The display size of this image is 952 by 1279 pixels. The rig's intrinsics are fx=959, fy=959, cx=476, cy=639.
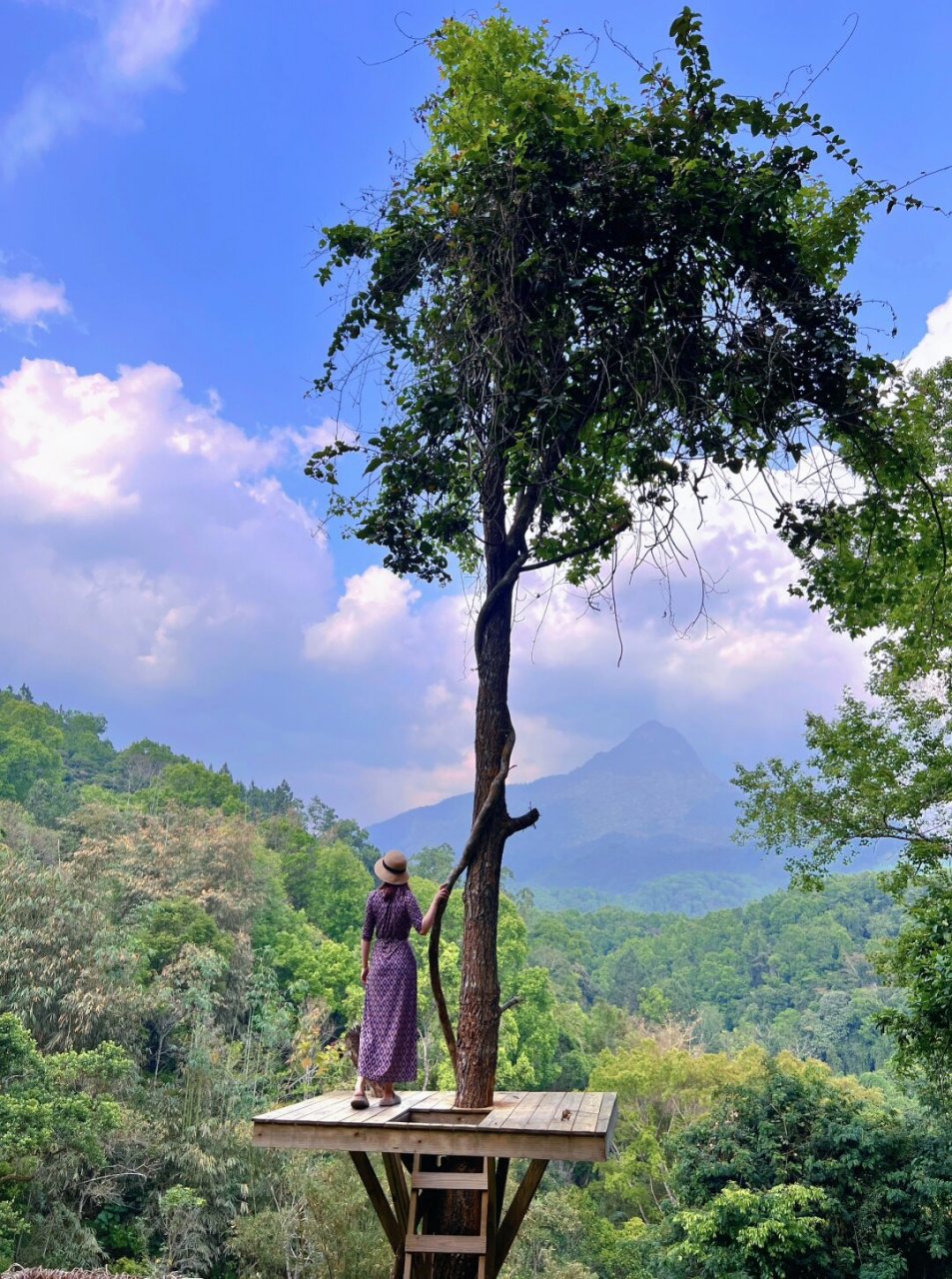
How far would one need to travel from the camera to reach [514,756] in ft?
14.1

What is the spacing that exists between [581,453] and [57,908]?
15118mm

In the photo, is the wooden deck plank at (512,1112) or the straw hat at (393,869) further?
the straw hat at (393,869)

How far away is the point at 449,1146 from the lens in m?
3.16

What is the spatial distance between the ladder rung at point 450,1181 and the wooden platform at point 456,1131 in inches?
5.0

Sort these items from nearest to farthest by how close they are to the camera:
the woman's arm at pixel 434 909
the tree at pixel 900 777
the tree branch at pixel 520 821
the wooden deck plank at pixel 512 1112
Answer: the wooden deck plank at pixel 512 1112
the woman's arm at pixel 434 909
the tree branch at pixel 520 821
the tree at pixel 900 777

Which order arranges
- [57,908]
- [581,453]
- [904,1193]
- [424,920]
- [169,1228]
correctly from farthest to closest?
1. [57,908]
2. [169,1228]
3. [904,1193]
4. [581,453]
5. [424,920]

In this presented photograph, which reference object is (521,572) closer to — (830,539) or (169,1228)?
(830,539)

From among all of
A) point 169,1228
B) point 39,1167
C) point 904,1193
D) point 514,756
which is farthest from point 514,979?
point 514,756

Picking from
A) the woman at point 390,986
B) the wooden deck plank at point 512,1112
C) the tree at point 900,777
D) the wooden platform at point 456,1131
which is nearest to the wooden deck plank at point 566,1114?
the wooden platform at point 456,1131

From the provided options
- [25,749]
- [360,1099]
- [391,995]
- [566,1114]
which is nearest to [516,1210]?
[566,1114]

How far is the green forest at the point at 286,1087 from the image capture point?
9.80m

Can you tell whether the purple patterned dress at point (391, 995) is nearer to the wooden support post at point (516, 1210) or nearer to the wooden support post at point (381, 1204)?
the wooden support post at point (381, 1204)

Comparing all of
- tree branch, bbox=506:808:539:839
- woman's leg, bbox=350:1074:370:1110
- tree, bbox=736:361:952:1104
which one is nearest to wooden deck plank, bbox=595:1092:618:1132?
woman's leg, bbox=350:1074:370:1110

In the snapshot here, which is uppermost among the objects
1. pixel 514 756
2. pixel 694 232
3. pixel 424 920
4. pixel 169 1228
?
A: pixel 694 232
